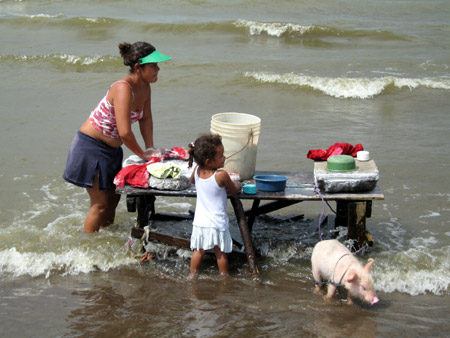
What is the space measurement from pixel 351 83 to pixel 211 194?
8499 mm

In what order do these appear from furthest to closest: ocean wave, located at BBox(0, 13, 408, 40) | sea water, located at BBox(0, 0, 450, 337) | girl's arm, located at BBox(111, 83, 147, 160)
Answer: ocean wave, located at BBox(0, 13, 408, 40) → girl's arm, located at BBox(111, 83, 147, 160) → sea water, located at BBox(0, 0, 450, 337)

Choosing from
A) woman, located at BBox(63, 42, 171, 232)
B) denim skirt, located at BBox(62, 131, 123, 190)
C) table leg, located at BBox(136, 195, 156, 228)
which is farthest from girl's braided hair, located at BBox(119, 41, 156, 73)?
table leg, located at BBox(136, 195, 156, 228)

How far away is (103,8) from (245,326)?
2174cm

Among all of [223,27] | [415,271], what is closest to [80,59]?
[223,27]

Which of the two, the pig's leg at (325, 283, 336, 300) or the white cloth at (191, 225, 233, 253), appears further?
the white cloth at (191, 225, 233, 253)

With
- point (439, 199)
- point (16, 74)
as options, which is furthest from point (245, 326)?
point (16, 74)

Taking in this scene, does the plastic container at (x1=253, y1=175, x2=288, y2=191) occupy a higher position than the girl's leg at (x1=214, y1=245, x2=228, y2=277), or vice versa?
the plastic container at (x1=253, y1=175, x2=288, y2=191)

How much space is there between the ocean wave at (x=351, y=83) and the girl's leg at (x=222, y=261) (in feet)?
25.3

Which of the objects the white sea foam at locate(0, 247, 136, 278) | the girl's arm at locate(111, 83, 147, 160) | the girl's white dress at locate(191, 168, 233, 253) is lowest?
the white sea foam at locate(0, 247, 136, 278)

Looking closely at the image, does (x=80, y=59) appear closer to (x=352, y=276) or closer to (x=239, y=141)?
(x=239, y=141)

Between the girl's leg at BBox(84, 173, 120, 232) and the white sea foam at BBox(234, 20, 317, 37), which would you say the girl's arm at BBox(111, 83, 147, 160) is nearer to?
the girl's leg at BBox(84, 173, 120, 232)

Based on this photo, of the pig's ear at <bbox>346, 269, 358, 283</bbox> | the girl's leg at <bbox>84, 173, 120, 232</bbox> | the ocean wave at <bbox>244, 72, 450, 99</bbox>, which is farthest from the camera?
the ocean wave at <bbox>244, 72, 450, 99</bbox>

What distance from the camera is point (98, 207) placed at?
5.41 metres

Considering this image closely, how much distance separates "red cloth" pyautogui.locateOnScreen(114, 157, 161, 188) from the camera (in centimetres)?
495
